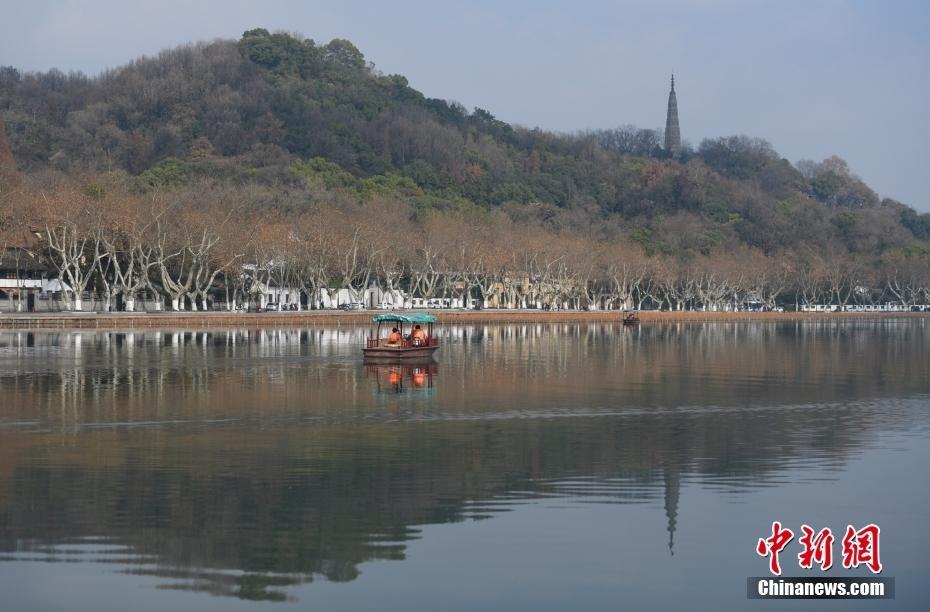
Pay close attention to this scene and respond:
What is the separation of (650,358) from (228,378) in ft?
73.2

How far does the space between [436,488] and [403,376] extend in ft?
72.5

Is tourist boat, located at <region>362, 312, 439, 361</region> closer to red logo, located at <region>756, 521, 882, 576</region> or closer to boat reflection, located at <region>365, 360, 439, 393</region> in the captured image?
boat reflection, located at <region>365, 360, 439, 393</region>

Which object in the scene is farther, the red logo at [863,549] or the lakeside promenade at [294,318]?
the lakeside promenade at [294,318]

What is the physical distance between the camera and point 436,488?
20.0 metres

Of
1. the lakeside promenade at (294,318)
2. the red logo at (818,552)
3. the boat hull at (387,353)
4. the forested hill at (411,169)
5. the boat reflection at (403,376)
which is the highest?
the forested hill at (411,169)

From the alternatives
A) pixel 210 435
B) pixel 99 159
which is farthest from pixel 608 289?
pixel 210 435

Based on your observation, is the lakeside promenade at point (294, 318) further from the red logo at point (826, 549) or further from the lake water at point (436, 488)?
the red logo at point (826, 549)

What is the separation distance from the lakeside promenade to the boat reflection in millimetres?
33753

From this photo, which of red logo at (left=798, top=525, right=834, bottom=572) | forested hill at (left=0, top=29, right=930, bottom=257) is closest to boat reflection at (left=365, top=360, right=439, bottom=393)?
red logo at (left=798, top=525, right=834, bottom=572)

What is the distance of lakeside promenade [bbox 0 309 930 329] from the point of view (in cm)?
7275

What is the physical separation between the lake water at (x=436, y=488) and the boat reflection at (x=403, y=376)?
0.48 metres

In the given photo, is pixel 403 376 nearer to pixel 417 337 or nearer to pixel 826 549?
pixel 417 337

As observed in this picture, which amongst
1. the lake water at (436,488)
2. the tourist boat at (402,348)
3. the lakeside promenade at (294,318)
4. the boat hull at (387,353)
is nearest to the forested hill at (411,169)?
the lakeside promenade at (294,318)

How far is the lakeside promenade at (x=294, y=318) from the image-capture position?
72.8m
